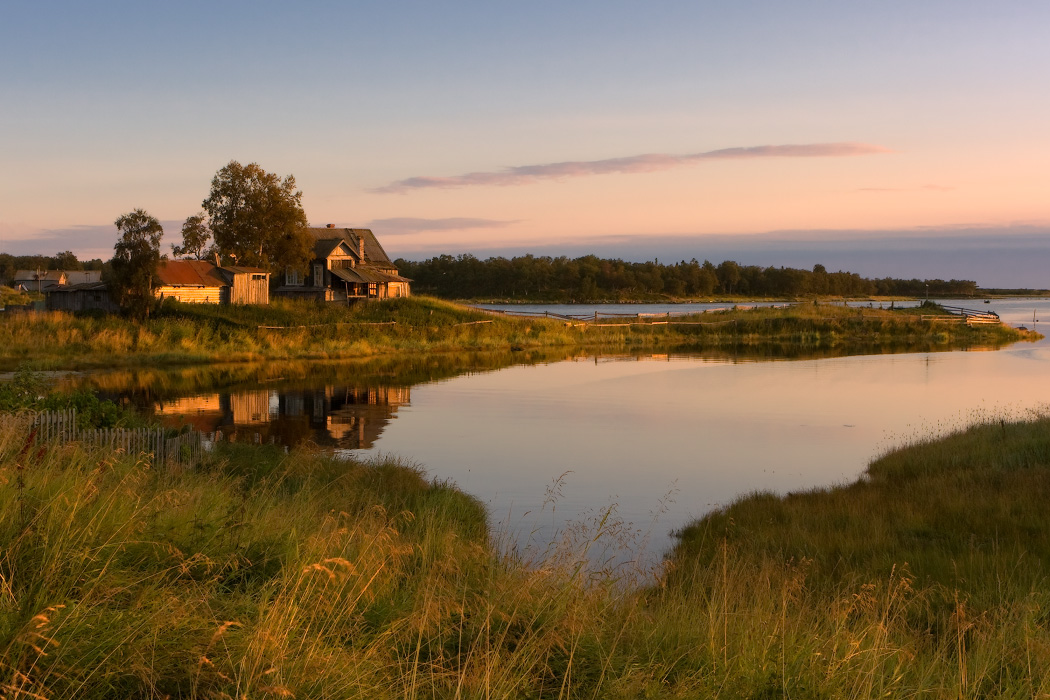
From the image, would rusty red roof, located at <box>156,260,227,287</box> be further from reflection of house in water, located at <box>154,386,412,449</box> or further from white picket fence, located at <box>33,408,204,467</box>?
white picket fence, located at <box>33,408,204,467</box>

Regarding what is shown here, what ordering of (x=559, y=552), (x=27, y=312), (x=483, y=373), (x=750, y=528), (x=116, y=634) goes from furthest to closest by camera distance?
(x=27, y=312) → (x=483, y=373) → (x=750, y=528) → (x=559, y=552) → (x=116, y=634)

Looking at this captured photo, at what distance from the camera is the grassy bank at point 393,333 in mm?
46344

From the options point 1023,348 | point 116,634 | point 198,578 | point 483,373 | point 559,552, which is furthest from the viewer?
point 1023,348

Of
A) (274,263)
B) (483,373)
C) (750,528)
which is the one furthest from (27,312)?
(750,528)

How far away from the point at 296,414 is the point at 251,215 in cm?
4480

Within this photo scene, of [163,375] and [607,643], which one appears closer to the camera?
[607,643]

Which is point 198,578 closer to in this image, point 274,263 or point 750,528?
point 750,528

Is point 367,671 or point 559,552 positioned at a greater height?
point 367,671

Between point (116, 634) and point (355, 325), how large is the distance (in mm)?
57261

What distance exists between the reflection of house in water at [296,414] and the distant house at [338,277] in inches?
1623

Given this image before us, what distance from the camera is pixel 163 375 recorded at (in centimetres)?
4072

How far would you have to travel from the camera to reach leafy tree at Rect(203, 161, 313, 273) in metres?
70.7

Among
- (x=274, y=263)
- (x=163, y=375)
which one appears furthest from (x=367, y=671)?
(x=274, y=263)

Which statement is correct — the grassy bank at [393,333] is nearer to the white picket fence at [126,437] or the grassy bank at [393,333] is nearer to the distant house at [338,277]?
the distant house at [338,277]
